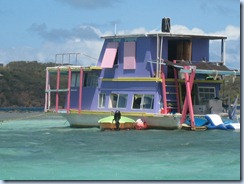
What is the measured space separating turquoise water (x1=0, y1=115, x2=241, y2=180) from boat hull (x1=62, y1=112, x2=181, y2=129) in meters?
0.58

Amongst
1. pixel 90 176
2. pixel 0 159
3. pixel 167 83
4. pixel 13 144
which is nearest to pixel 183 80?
pixel 167 83

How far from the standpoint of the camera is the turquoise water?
1688cm

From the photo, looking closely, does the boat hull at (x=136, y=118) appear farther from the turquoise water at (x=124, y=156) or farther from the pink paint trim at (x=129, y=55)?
the pink paint trim at (x=129, y=55)

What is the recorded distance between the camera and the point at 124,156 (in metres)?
21.5

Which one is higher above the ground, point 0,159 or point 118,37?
point 118,37

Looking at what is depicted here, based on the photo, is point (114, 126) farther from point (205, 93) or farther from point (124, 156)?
point (124, 156)

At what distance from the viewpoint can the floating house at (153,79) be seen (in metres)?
33.1

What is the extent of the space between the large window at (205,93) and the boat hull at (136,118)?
320 cm

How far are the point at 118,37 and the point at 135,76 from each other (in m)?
2.40

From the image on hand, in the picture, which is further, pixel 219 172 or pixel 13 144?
pixel 13 144

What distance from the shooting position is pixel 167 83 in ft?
111

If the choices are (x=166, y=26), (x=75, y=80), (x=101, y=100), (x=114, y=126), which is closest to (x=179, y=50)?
(x=166, y=26)

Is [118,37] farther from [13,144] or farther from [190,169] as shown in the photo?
[190,169]

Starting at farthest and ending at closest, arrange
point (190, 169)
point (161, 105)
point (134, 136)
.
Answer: point (161, 105), point (134, 136), point (190, 169)
